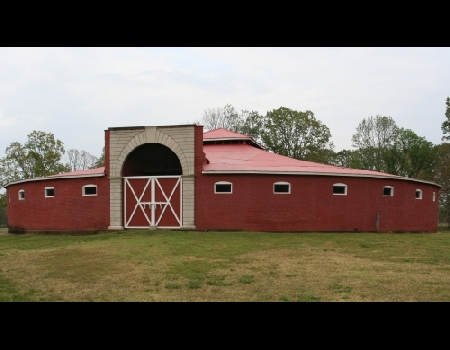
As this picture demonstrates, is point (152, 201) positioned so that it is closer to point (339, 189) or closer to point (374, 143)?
point (339, 189)

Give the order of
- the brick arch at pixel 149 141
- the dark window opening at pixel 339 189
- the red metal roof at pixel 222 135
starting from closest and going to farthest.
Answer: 1. the brick arch at pixel 149 141
2. the dark window opening at pixel 339 189
3. the red metal roof at pixel 222 135

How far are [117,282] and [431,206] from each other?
76.8 feet

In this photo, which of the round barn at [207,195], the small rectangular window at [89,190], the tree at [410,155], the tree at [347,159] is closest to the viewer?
the round barn at [207,195]

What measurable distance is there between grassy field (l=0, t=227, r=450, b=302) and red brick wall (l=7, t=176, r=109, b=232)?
16.7ft

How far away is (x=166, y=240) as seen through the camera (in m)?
18.3

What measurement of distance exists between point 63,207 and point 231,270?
16068 millimetres

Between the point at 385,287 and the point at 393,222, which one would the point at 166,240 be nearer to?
the point at 385,287

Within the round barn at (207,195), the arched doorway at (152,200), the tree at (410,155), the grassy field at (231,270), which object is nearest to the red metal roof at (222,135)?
the round barn at (207,195)

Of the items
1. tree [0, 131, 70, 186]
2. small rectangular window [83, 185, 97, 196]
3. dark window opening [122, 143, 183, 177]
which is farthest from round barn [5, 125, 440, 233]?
tree [0, 131, 70, 186]

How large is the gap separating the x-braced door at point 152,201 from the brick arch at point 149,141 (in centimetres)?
70

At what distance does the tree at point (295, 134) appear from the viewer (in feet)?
172

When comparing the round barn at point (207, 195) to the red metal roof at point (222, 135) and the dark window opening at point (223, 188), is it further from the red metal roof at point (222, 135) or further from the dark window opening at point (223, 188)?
the red metal roof at point (222, 135)

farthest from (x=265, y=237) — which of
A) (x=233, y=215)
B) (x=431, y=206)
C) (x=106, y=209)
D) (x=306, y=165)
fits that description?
(x=431, y=206)

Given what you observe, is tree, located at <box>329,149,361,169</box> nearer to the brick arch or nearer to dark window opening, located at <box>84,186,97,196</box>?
the brick arch
